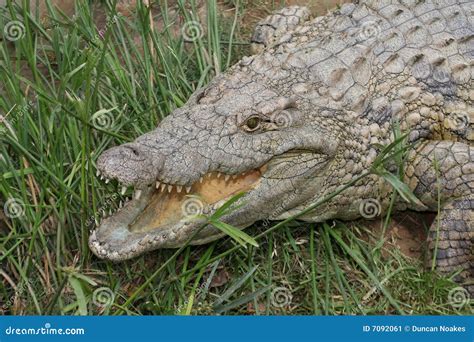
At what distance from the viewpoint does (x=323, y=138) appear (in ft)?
14.5

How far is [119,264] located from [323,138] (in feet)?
4.51

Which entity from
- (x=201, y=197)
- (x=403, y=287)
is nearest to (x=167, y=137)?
(x=201, y=197)

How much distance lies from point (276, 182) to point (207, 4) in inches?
76.2

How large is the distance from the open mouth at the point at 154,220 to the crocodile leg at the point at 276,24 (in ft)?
5.38

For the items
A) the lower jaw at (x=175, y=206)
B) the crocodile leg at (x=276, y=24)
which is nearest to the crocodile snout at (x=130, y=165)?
the lower jaw at (x=175, y=206)

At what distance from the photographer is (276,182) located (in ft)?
14.2

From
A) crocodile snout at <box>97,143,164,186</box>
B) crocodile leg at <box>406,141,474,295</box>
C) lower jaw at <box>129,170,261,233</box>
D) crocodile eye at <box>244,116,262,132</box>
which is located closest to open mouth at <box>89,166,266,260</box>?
lower jaw at <box>129,170,261,233</box>

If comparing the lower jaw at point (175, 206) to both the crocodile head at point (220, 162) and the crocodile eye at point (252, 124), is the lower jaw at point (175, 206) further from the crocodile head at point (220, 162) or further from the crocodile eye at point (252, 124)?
the crocodile eye at point (252, 124)

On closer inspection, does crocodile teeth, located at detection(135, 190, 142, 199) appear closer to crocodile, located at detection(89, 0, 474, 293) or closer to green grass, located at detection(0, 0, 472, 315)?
crocodile, located at detection(89, 0, 474, 293)

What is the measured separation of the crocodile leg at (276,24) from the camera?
5523 mm

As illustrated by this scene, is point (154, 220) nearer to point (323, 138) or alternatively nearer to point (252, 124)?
point (252, 124)

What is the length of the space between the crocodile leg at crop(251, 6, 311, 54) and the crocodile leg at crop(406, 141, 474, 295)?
1.43m

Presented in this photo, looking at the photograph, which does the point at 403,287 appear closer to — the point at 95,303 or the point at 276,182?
the point at 276,182

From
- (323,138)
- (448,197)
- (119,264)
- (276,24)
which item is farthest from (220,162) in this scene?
(276,24)
